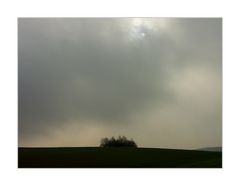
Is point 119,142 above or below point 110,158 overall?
above

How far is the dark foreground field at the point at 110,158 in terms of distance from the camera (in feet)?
25.2

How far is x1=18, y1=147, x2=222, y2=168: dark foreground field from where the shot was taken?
25.2 feet

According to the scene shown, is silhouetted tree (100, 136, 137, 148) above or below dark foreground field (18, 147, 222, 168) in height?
above

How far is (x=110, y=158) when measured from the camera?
7785 mm

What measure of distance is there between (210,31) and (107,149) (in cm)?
204

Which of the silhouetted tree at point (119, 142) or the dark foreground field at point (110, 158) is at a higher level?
the silhouetted tree at point (119, 142)
